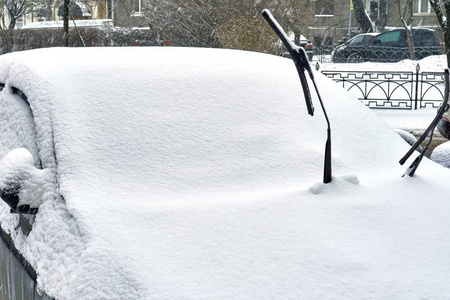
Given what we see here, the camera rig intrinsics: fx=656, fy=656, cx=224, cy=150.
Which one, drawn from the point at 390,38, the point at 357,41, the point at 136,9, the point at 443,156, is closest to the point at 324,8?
the point at 136,9

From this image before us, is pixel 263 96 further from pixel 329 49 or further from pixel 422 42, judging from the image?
pixel 329 49

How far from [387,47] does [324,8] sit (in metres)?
14.1

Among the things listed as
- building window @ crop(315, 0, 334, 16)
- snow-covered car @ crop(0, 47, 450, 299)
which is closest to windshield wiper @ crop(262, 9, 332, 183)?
snow-covered car @ crop(0, 47, 450, 299)

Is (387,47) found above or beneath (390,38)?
beneath

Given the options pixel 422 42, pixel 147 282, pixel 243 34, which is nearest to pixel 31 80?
pixel 147 282

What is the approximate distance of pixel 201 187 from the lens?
2232 millimetres

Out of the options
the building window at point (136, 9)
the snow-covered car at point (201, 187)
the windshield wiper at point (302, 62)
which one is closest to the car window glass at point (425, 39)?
the building window at point (136, 9)

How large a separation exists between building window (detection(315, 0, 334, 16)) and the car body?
12.4 meters

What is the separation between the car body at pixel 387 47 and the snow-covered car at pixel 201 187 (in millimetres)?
18513

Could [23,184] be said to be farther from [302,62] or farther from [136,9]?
[136,9]

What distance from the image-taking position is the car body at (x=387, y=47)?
21406mm

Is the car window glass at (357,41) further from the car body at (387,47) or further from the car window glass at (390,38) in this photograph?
the car window glass at (390,38)

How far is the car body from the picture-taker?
70.2 feet

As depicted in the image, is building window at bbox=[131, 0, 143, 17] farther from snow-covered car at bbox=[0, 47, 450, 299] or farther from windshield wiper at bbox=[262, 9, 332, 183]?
windshield wiper at bbox=[262, 9, 332, 183]
